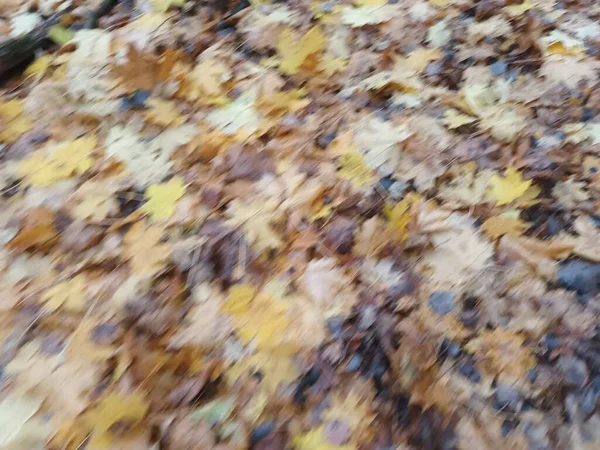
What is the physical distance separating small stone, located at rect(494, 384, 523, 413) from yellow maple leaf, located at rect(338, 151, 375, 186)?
0.79 metres

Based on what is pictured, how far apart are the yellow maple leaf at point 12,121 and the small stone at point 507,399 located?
1803mm

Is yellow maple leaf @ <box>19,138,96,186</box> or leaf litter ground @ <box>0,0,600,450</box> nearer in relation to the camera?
leaf litter ground @ <box>0,0,600,450</box>

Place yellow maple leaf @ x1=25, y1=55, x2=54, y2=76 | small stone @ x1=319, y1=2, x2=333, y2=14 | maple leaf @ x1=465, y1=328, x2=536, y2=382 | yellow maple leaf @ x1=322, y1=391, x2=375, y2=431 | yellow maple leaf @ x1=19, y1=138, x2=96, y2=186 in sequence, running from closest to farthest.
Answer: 1. yellow maple leaf @ x1=322, y1=391, x2=375, y2=431
2. maple leaf @ x1=465, y1=328, x2=536, y2=382
3. yellow maple leaf @ x1=19, y1=138, x2=96, y2=186
4. yellow maple leaf @ x1=25, y1=55, x2=54, y2=76
5. small stone @ x1=319, y1=2, x2=333, y2=14

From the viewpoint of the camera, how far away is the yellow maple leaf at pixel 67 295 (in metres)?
1.51

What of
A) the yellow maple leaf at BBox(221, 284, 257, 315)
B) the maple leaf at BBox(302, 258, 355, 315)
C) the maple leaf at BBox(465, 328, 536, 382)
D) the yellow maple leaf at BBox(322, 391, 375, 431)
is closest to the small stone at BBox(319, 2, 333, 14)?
the maple leaf at BBox(302, 258, 355, 315)

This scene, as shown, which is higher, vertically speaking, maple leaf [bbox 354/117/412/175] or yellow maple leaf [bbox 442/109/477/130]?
maple leaf [bbox 354/117/412/175]

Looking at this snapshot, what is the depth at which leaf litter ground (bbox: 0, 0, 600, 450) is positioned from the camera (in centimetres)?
141

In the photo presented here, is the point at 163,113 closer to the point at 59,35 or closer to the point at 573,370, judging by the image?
the point at 59,35

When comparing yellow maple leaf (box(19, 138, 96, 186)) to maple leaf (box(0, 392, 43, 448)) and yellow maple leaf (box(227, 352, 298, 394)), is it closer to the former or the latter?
maple leaf (box(0, 392, 43, 448))

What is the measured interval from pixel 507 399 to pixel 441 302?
32 cm

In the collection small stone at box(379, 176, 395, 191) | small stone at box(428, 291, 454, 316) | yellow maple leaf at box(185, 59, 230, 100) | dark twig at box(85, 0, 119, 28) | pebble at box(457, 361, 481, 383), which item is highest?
dark twig at box(85, 0, 119, 28)

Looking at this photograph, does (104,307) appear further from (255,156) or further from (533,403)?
(533,403)

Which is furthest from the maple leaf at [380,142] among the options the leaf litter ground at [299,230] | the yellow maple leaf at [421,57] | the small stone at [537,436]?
the small stone at [537,436]

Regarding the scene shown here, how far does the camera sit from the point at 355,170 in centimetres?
187
